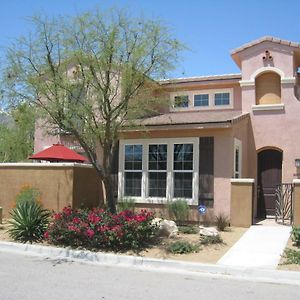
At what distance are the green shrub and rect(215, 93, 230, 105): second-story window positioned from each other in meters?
8.78

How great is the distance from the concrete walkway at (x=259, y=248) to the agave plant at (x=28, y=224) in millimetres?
5048

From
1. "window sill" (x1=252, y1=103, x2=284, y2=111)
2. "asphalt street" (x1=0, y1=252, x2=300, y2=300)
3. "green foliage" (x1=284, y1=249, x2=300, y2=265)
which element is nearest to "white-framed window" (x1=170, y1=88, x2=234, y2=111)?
"window sill" (x1=252, y1=103, x2=284, y2=111)

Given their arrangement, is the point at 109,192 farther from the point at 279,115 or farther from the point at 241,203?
the point at 279,115

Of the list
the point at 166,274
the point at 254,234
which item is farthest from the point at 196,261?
the point at 254,234

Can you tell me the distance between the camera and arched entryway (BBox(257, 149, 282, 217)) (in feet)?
53.0

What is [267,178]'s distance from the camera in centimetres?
1645

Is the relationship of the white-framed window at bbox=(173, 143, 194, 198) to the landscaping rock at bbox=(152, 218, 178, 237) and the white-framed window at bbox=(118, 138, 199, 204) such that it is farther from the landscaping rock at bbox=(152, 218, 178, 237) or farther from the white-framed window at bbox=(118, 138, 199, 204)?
the landscaping rock at bbox=(152, 218, 178, 237)

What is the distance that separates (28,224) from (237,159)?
24.2 feet

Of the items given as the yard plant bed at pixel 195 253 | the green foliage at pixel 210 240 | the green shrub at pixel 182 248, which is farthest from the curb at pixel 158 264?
the green foliage at pixel 210 240

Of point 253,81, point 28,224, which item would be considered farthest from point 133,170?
point 253,81

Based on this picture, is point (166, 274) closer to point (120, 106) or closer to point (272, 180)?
point (120, 106)

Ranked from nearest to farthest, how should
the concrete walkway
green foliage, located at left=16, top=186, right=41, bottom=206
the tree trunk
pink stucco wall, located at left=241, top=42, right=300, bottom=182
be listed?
the concrete walkway → the tree trunk → green foliage, located at left=16, top=186, right=41, bottom=206 → pink stucco wall, located at left=241, top=42, right=300, bottom=182

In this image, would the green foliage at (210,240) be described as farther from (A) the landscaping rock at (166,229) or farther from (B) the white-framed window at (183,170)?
(B) the white-framed window at (183,170)

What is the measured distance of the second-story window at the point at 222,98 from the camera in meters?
18.0
